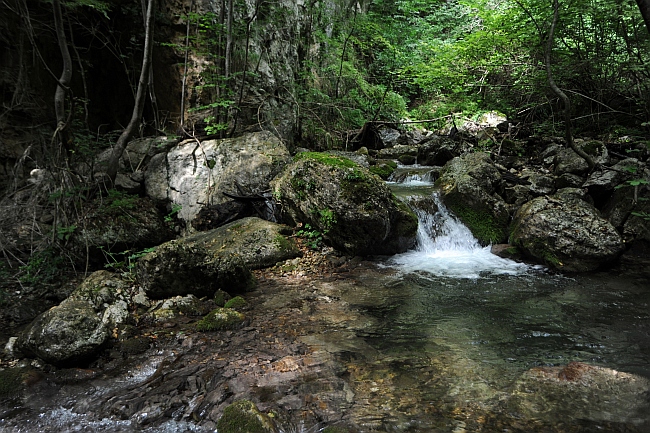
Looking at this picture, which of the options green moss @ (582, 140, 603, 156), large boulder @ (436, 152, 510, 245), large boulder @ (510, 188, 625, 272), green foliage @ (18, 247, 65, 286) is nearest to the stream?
large boulder @ (510, 188, 625, 272)

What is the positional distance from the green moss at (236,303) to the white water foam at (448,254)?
9.65 ft

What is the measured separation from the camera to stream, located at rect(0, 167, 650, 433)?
2.75 metres

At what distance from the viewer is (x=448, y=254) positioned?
7434 millimetres

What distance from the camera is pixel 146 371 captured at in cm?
347

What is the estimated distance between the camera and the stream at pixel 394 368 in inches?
108

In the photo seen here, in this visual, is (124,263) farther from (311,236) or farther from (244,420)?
(244,420)

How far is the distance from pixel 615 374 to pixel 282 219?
18.9 feet

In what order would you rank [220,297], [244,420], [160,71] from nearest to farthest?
[244,420] → [220,297] → [160,71]

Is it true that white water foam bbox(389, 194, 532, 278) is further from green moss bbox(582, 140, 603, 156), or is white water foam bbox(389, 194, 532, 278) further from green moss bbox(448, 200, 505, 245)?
green moss bbox(582, 140, 603, 156)

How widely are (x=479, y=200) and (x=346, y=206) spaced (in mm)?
3340

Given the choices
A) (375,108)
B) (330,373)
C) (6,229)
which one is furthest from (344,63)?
(330,373)

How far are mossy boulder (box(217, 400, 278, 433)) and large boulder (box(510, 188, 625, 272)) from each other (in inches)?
227

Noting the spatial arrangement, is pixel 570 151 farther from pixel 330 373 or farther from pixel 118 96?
pixel 118 96

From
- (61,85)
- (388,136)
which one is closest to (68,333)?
(61,85)
